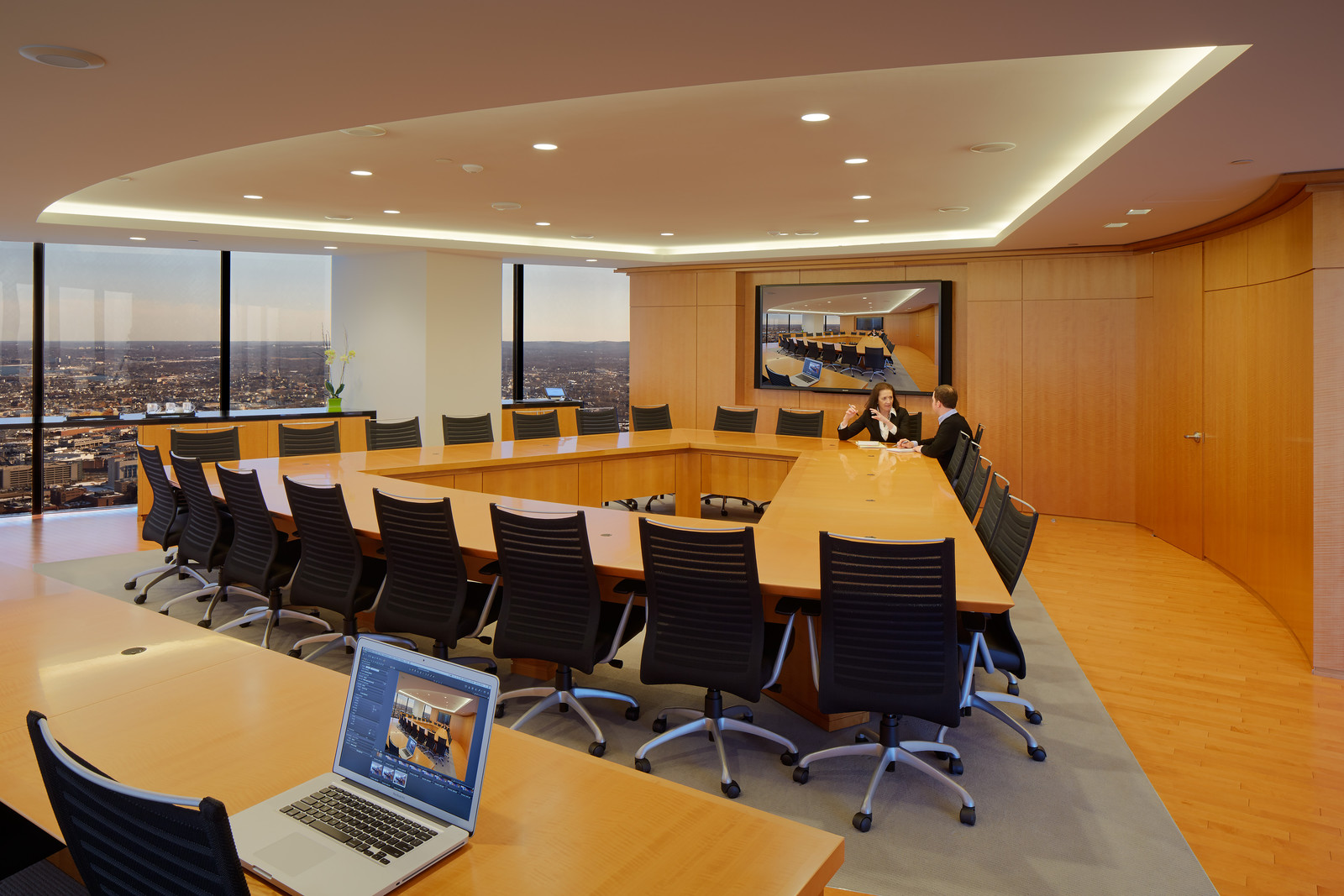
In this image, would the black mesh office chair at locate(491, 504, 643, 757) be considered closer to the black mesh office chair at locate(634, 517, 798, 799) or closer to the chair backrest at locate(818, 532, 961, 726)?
the black mesh office chair at locate(634, 517, 798, 799)

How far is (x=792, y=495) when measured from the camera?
4949mm

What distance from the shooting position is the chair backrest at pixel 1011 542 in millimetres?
3275

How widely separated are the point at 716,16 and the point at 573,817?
2197 millimetres

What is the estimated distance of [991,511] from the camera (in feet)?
14.1

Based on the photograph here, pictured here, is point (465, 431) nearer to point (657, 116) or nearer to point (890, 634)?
Answer: point (657, 116)

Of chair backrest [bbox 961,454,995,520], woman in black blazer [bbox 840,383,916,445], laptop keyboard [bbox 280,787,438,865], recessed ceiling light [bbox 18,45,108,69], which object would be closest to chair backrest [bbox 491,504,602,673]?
laptop keyboard [bbox 280,787,438,865]

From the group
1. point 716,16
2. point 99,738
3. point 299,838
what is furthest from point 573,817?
point 716,16

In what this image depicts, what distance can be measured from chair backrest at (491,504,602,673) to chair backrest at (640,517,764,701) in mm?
261

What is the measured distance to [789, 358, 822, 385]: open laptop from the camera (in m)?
10.0

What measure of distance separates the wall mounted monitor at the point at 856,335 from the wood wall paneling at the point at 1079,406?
3.40ft

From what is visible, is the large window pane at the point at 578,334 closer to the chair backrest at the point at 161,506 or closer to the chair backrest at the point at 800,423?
the chair backrest at the point at 800,423

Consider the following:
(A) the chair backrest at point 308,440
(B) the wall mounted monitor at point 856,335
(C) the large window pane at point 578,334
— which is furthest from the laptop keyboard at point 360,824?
(C) the large window pane at point 578,334

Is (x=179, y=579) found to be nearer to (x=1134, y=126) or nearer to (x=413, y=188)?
(x=413, y=188)

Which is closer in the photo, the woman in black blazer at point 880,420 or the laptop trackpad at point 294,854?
the laptop trackpad at point 294,854
